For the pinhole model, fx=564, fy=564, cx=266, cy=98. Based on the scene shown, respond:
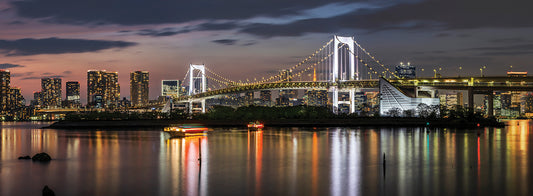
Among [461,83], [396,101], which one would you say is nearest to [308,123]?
[396,101]

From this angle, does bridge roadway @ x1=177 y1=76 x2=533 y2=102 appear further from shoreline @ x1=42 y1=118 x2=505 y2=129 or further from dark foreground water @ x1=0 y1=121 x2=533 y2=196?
dark foreground water @ x1=0 y1=121 x2=533 y2=196

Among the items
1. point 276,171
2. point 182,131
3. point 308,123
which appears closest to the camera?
point 276,171

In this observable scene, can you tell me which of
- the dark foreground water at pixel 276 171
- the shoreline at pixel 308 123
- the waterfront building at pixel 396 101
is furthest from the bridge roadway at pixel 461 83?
the dark foreground water at pixel 276 171

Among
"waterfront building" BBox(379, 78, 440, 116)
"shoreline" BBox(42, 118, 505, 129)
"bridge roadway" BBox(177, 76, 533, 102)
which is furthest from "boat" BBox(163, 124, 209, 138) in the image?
"waterfront building" BBox(379, 78, 440, 116)

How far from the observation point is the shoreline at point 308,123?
7119cm

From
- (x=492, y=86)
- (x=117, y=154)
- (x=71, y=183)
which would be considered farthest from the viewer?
(x=492, y=86)

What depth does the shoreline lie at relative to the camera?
71188 mm

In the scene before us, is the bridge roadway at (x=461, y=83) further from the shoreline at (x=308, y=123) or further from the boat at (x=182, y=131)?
the boat at (x=182, y=131)

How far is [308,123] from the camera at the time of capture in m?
75.9

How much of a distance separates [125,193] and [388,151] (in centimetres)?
1893

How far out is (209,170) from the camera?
24.3 m

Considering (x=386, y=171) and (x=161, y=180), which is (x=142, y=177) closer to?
(x=161, y=180)

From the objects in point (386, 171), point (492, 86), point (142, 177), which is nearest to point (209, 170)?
point (142, 177)

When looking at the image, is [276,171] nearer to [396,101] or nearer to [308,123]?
[308,123]
